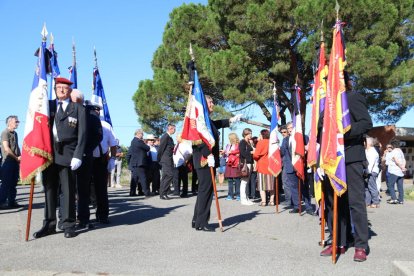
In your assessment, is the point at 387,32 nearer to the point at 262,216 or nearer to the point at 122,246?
the point at 262,216

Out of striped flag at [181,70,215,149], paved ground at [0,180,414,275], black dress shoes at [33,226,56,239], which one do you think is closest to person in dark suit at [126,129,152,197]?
paved ground at [0,180,414,275]

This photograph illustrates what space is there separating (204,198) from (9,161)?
496 cm

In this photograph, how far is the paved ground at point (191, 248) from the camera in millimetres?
4680

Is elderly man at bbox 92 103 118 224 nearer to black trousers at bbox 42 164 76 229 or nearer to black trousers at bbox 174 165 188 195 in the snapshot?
black trousers at bbox 42 164 76 229

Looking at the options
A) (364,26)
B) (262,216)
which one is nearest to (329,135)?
(262,216)

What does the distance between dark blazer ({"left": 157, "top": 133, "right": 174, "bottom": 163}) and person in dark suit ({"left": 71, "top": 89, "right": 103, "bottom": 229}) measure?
5.82 metres

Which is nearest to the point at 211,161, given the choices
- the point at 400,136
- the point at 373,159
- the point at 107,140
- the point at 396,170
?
the point at 107,140

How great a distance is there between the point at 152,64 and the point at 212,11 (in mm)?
6040

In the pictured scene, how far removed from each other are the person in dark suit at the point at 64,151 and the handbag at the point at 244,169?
553 cm

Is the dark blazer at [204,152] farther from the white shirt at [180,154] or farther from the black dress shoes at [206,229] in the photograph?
the white shirt at [180,154]

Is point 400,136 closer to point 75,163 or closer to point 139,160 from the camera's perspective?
point 139,160

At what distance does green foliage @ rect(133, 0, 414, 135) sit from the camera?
20.5 m

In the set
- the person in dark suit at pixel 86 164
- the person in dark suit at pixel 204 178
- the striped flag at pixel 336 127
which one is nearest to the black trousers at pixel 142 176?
the person in dark suit at pixel 86 164

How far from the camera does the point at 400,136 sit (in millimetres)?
27016
